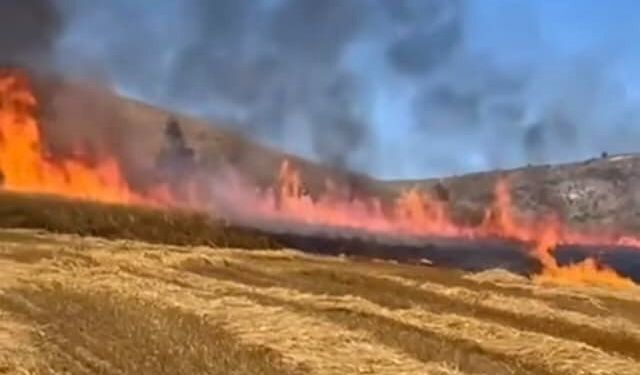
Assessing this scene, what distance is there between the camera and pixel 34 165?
229ft

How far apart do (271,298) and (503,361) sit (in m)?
7.68

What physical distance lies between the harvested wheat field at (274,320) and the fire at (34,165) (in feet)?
99.3

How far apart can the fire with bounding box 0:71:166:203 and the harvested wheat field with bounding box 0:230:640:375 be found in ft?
99.3

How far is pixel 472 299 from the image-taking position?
32.9 metres

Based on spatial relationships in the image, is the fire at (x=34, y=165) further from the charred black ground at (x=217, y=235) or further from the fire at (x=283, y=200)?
the charred black ground at (x=217, y=235)

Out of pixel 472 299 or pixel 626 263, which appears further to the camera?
Result: pixel 626 263

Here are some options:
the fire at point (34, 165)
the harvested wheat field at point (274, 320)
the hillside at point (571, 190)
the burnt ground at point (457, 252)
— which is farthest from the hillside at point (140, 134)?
the harvested wheat field at point (274, 320)

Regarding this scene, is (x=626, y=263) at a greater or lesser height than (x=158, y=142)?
lesser

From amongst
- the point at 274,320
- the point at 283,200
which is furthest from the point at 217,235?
the point at 283,200

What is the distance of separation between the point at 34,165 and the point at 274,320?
157 feet

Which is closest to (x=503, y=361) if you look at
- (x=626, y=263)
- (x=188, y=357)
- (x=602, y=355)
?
(x=602, y=355)

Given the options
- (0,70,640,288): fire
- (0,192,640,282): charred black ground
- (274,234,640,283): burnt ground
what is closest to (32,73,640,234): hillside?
(0,70,640,288): fire

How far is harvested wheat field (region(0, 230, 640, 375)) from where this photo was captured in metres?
20.9

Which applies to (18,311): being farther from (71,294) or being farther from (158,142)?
(158,142)
